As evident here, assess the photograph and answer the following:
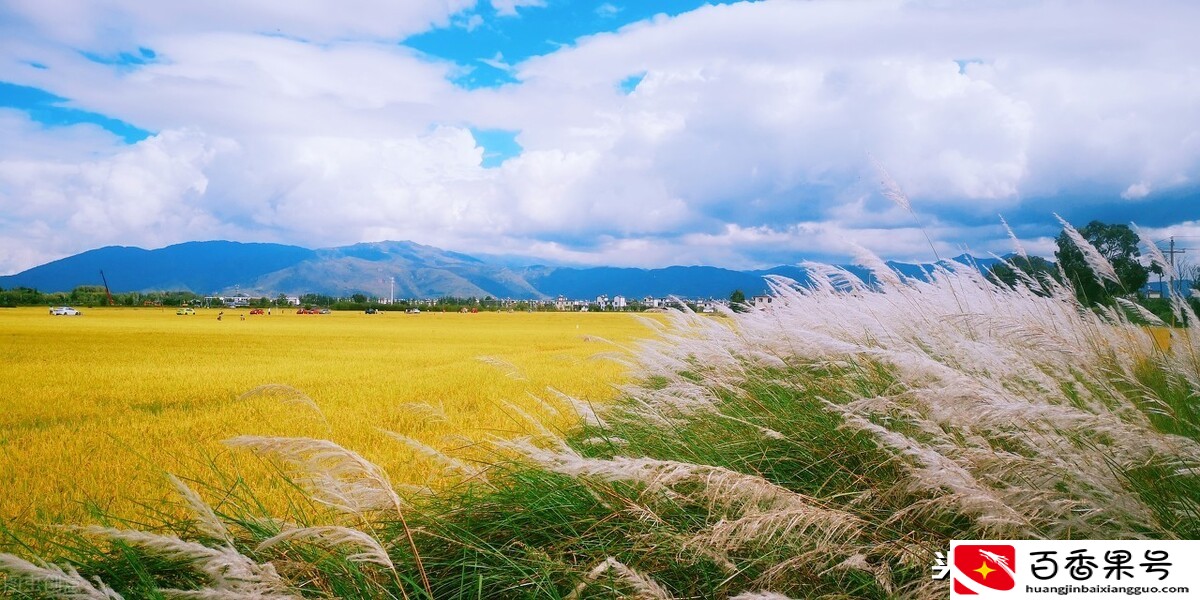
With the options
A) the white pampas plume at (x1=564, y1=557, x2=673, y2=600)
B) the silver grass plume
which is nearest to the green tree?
the silver grass plume

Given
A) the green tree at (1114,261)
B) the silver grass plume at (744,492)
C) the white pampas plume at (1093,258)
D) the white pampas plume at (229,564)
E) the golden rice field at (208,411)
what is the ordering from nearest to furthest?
the white pampas plume at (229,564)
the silver grass plume at (744,492)
the white pampas plume at (1093,258)
the green tree at (1114,261)
the golden rice field at (208,411)

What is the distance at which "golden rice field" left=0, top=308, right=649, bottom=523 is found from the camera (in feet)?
18.5

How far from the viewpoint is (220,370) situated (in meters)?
16.0

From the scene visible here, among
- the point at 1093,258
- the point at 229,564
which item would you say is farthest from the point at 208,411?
the point at 1093,258

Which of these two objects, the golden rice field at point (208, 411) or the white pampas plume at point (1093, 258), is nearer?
the white pampas plume at point (1093, 258)

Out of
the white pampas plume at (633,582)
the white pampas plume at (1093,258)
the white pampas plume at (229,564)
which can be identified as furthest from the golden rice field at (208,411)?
the white pampas plume at (1093,258)

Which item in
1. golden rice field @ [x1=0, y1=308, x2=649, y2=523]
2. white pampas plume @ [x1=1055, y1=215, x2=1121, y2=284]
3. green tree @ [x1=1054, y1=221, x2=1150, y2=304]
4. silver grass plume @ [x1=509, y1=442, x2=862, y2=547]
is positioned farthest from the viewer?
golden rice field @ [x1=0, y1=308, x2=649, y2=523]

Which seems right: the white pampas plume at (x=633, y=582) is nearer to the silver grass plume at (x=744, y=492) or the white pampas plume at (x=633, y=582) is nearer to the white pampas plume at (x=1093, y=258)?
the silver grass plume at (x=744, y=492)

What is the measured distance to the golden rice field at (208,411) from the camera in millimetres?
5648

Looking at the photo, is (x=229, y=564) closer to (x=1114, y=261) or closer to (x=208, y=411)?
(x=1114, y=261)

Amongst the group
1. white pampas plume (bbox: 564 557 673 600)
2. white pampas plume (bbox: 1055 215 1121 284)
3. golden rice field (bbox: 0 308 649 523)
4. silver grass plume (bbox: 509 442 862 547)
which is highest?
white pampas plume (bbox: 1055 215 1121 284)

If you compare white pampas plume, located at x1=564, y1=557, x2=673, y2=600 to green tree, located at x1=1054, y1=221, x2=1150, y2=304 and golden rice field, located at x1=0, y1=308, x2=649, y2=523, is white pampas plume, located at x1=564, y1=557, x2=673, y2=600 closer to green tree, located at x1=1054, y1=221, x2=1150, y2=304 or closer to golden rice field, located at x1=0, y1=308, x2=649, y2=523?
golden rice field, located at x1=0, y1=308, x2=649, y2=523

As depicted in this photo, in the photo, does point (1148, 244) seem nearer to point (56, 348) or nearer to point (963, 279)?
point (963, 279)

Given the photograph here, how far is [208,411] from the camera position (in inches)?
392
